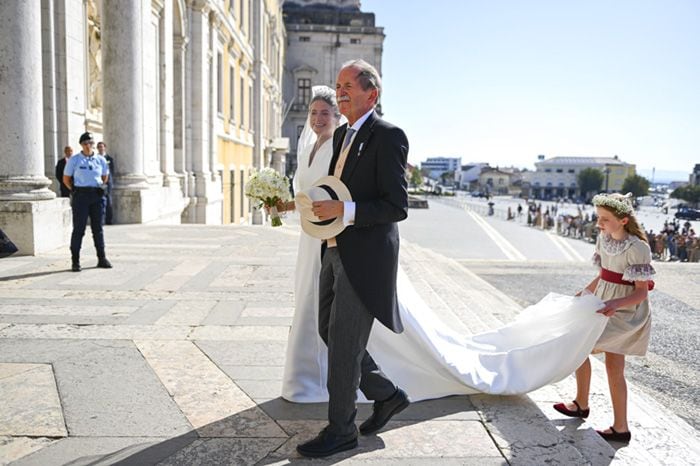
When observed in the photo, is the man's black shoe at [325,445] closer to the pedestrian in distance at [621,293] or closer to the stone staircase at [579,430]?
the stone staircase at [579,430]

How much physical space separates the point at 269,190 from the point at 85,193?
4.84 metres

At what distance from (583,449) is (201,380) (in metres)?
→ 2.22

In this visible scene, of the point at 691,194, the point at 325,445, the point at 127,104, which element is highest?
the point at 127,104

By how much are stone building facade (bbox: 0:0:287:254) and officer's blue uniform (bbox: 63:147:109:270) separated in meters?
1.29

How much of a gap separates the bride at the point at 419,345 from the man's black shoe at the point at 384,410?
0.43m

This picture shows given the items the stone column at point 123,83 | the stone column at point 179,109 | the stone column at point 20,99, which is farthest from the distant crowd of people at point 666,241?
the stone column at point 20,99

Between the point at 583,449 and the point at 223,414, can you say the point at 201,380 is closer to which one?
the point at 223,414

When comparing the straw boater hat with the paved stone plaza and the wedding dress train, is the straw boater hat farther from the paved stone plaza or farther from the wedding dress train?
the paved stone plaza

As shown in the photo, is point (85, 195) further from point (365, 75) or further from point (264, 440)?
point (365, 75)

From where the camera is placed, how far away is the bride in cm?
361

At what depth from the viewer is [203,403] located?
3568 mm

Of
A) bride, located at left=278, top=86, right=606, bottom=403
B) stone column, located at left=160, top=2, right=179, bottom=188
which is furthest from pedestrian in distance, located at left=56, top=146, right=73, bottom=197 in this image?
bride, located at left=278, top=86, right=606, bottom=403

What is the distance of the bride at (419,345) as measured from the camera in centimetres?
361

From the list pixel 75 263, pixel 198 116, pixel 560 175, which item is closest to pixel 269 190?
pixel 75 263
